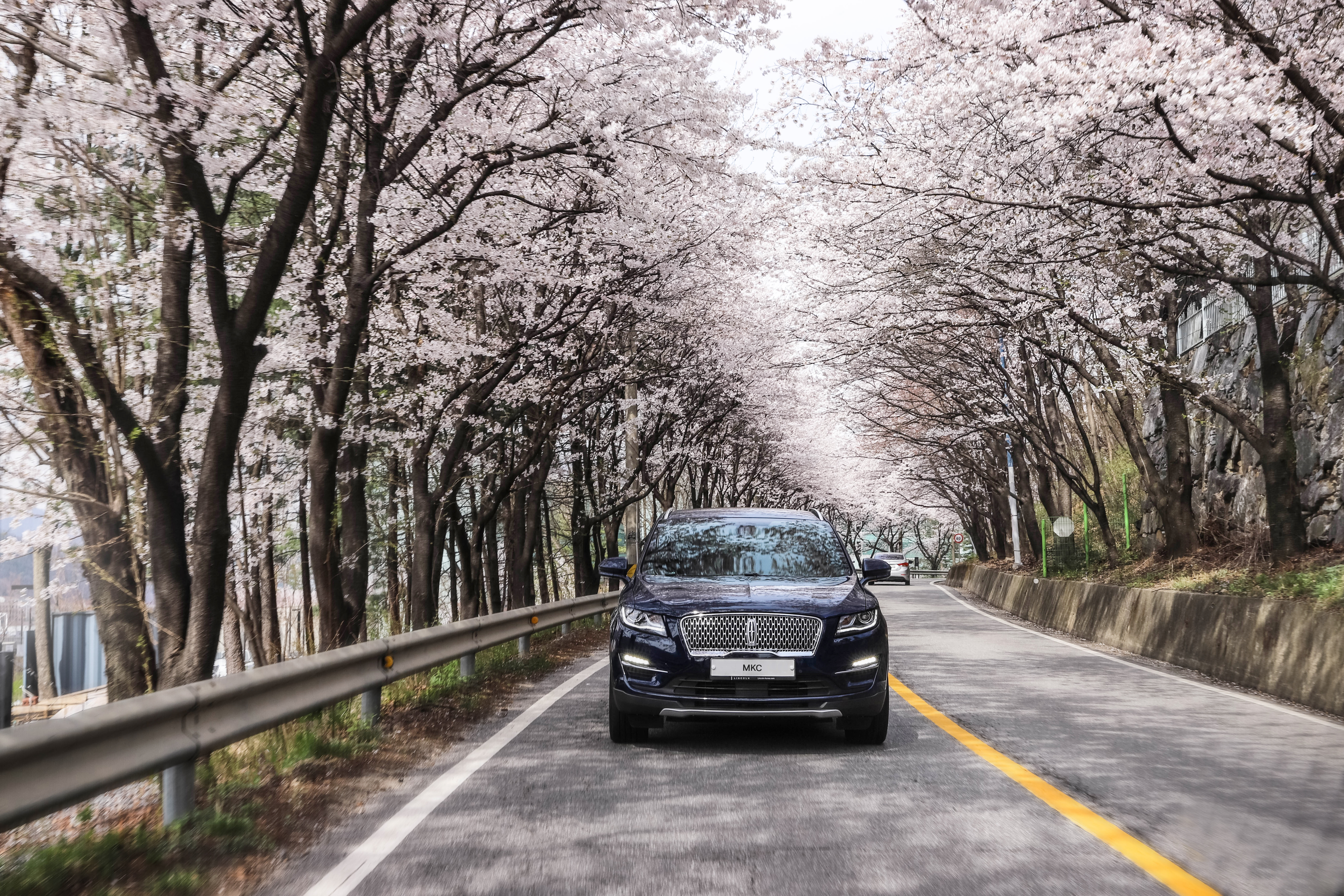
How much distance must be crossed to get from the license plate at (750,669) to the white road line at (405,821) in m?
1.52

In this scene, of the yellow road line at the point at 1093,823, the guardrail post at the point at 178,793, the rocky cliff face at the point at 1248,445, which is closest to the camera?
the yellow road line at the point at 1093,823

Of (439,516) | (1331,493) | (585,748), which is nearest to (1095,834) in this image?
(585,748)

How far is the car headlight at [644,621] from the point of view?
764 cm

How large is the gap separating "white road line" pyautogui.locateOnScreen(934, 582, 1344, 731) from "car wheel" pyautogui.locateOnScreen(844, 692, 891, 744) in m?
3.51

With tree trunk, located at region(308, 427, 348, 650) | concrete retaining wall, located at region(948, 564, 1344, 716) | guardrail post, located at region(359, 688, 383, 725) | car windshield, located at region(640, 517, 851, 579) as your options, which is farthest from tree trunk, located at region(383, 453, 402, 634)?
guardrail post, located at region(359, 688, 383, 725)

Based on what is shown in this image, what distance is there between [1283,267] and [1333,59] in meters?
5.02

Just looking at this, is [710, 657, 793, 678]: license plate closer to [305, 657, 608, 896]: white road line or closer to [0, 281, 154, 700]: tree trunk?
[305, 657, 608, 896]: white road line

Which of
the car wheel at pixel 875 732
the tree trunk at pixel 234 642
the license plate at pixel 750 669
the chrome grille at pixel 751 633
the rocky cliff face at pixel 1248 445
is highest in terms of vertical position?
the rocky cliff face at pixel 1248 445

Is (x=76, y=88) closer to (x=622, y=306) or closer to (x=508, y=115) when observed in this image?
(x=508, y=115)

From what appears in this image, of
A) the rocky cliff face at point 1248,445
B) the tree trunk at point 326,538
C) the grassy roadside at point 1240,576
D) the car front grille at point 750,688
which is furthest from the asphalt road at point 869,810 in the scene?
the rocky cliff face at point 1248,445

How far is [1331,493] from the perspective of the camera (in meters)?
17.0

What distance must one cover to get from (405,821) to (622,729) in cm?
235

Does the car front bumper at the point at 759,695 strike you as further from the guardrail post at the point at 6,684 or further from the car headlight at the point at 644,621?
the guardrail post at the point at 6,684

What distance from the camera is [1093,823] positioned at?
5.40 meters
